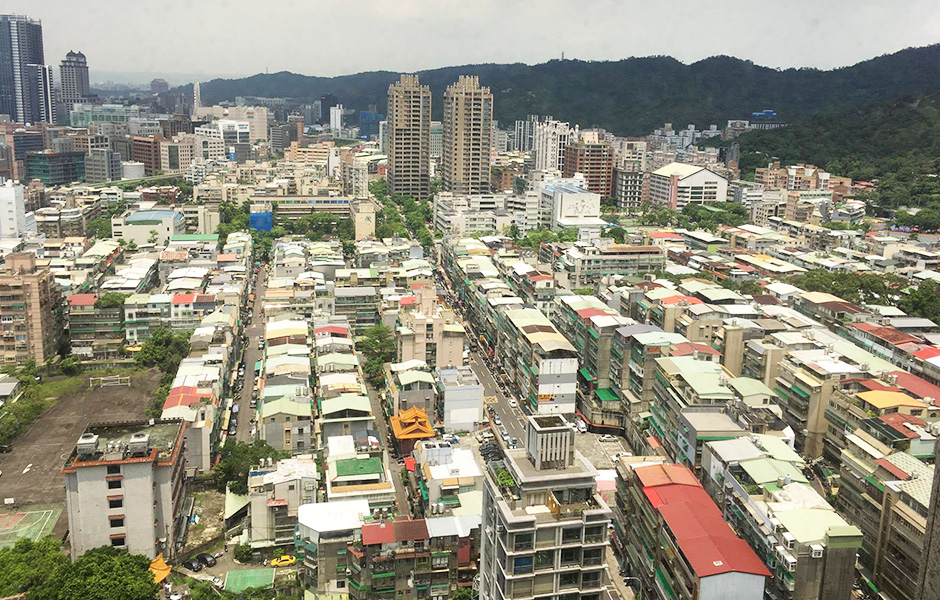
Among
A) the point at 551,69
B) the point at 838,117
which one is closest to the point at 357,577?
the point at 838,117

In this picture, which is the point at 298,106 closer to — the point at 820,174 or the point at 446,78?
the point at 446,78

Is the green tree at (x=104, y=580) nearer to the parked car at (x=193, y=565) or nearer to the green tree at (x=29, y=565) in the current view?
the green tree at (x=29, y=565)

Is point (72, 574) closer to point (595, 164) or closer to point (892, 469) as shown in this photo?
point (892, 469)

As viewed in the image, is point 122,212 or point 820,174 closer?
point 122,212

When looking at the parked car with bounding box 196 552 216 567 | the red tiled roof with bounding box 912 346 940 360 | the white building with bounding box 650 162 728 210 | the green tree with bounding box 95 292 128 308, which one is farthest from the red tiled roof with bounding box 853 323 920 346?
the white building with bounding box 650 162 728 210

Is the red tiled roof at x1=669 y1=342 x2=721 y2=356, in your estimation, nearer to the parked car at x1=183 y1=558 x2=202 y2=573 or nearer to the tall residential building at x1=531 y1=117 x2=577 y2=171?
the parked car at x1=183 y1=558 x2=202 y2=573

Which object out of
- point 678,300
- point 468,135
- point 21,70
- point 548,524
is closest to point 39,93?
point 21,70
